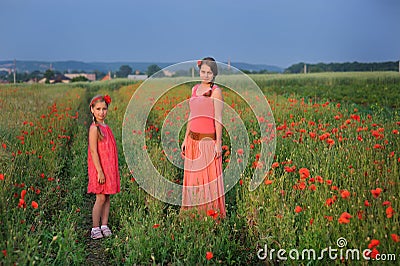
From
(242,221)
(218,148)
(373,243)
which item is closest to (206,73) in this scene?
(218,148)

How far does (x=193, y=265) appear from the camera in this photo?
3176 mm

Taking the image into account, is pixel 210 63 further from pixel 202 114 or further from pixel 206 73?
pixel 202 114

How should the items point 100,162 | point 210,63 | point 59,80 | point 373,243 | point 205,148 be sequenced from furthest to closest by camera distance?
point 59,80
point 205,148
point 100,162
point 210,63
point 373,243

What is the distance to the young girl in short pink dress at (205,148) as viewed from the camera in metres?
3.93

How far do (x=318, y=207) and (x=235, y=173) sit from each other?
4.39 feet

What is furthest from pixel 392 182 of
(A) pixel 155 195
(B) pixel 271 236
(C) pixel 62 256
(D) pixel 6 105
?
(D) pixel 6 105

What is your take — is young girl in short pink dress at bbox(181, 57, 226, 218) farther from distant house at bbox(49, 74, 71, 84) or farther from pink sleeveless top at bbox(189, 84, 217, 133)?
distant house at bbox(49, 74, 71, 84)

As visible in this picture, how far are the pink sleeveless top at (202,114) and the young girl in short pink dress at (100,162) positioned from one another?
2.59ft

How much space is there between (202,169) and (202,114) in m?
0.55

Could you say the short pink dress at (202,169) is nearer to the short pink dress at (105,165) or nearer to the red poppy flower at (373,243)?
→ the short pink dress at (105,165)

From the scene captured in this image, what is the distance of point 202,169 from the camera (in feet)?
13.7

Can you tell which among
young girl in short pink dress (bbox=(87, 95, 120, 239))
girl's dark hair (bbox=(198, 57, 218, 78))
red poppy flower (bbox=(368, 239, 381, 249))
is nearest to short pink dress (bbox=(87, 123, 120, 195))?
young girl in short pink dress (bbox=(87, 95, 120, 239))

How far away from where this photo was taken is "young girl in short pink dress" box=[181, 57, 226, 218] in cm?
393

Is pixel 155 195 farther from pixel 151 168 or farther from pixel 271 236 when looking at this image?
pixel 271 236
